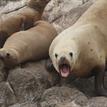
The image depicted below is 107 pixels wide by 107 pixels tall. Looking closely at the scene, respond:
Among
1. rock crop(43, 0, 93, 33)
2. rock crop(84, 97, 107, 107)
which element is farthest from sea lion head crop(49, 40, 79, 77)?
rock crop(43, 0, 93, 33)

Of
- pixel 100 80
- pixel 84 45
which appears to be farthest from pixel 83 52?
pixel 100 80

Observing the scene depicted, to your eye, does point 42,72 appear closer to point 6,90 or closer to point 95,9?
point 6,90

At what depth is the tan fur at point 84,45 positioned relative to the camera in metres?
7.64

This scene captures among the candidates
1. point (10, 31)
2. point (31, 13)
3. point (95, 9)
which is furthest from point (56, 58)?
point (31, 13)

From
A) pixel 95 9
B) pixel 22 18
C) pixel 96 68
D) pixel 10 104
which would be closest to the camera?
pixel 10 104

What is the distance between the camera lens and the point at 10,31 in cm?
1052

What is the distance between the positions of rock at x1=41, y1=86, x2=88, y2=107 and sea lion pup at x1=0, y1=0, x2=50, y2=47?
3.03m

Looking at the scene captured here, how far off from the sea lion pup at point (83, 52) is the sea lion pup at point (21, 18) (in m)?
2.25

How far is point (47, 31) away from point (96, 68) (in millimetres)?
1961

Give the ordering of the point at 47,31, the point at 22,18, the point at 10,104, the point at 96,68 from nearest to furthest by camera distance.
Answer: the point at 10,104 < the point at 96,68 < the point at 47,31 < the point at 22,18

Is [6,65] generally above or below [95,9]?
below

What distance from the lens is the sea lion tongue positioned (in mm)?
7211

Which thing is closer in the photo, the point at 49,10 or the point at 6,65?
the point at 6,65

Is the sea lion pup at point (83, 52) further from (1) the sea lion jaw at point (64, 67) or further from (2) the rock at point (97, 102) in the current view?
(2) the rock at point (97, 102)
